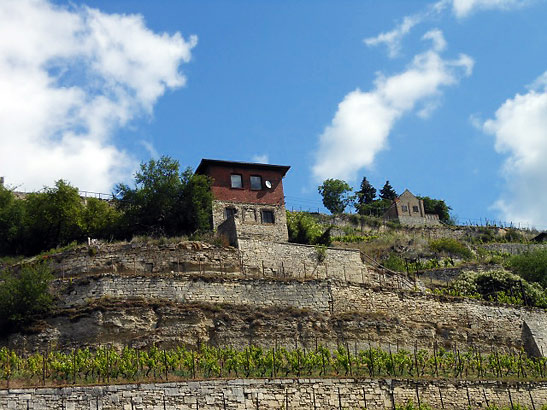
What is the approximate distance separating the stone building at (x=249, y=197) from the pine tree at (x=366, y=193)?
49.6 meters

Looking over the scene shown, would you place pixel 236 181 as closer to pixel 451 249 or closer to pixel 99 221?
pixel 99 221

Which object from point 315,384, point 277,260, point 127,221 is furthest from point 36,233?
point 315,384

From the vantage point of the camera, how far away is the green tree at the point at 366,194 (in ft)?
329

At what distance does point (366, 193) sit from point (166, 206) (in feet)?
188

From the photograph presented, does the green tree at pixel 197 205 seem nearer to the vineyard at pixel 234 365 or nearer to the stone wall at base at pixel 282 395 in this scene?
the vineyard at pixel 234 365

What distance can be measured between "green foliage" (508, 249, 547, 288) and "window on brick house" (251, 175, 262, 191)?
63.0ft

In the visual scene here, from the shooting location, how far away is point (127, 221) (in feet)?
154

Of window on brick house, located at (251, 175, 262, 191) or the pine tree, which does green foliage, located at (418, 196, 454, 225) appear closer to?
the pine tree

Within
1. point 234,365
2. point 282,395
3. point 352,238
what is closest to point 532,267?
point 352,238

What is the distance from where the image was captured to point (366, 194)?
101312 mm

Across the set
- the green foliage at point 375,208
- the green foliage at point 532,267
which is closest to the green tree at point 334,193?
the green foliage at point 375,208

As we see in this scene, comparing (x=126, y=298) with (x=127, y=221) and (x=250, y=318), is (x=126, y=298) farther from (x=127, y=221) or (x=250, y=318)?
(x=127, y=221)

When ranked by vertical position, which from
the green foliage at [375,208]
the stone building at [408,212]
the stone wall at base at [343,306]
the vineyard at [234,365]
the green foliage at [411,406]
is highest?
the green foliage at [375,208]

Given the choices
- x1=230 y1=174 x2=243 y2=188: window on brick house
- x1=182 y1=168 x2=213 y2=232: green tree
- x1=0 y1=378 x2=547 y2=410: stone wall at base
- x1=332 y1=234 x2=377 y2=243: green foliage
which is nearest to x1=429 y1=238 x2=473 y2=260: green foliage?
x1=332 y1=234 x2=377 y2=243: green foliage
